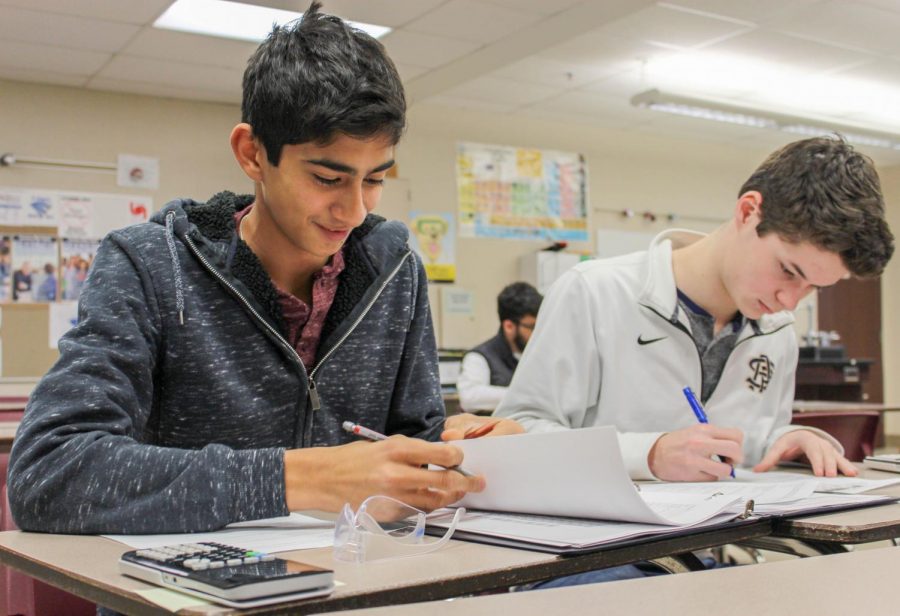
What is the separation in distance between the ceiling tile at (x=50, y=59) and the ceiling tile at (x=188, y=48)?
25 cm

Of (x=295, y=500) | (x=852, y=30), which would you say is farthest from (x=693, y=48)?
(x=295, y=500)

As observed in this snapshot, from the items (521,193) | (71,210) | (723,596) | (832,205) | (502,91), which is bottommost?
(723,596)

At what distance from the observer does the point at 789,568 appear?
899mm

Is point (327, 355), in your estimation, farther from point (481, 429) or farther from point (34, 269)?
point (34, 269)

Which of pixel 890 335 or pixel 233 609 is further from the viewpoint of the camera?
pixel 890 335

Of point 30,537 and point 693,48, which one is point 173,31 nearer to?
point 693,48

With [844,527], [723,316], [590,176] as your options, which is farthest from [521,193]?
[844,527]

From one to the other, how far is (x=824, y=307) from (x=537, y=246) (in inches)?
122

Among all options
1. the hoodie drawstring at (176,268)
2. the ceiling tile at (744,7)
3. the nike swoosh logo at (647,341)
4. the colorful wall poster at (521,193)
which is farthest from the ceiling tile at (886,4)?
the hoodie drawstring at (176,268)

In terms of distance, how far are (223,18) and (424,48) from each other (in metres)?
1.02

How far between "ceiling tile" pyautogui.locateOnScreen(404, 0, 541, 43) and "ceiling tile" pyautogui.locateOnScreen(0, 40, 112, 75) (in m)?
1.75

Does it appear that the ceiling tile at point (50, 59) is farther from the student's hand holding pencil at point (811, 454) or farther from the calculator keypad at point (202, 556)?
the calculator keypad at point (202, 556)

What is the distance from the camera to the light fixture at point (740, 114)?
235 inches

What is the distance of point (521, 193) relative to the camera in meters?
7.26
